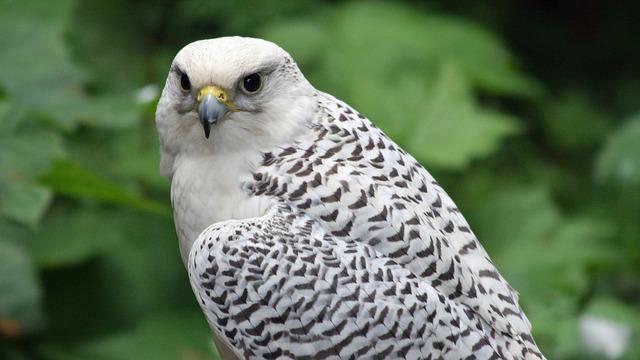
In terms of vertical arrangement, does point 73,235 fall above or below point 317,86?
below

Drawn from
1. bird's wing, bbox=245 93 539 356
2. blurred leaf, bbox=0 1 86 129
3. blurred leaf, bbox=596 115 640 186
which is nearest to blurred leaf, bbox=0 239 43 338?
blurred leaf, bbox=0 1 86 129

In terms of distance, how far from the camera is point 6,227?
176 inches

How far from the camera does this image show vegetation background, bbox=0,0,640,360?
430cm

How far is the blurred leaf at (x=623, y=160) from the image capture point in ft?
14.6

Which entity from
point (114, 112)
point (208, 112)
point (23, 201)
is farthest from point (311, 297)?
point (114, 112)

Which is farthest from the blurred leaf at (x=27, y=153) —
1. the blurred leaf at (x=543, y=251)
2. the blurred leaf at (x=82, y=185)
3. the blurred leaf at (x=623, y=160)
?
the blurred leaf at (x=623, y=160)

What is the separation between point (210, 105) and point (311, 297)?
1.88ft

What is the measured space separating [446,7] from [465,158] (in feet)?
5.15

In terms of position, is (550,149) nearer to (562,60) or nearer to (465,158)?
(562,60)

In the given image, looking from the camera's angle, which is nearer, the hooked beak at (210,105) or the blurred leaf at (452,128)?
the hooked beak at (210,105)

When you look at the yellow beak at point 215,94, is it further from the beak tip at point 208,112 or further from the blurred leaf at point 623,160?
the blurred leaf at point 623,160

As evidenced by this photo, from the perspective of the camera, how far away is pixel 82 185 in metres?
4.15

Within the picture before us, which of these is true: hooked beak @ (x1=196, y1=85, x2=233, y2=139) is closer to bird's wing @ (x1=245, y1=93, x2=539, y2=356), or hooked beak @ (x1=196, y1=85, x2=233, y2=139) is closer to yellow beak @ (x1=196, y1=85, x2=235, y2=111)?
yellow beak @ (x1=196, y1=85, x2=235, y2=111)

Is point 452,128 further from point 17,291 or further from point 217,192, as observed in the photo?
point 217,192
